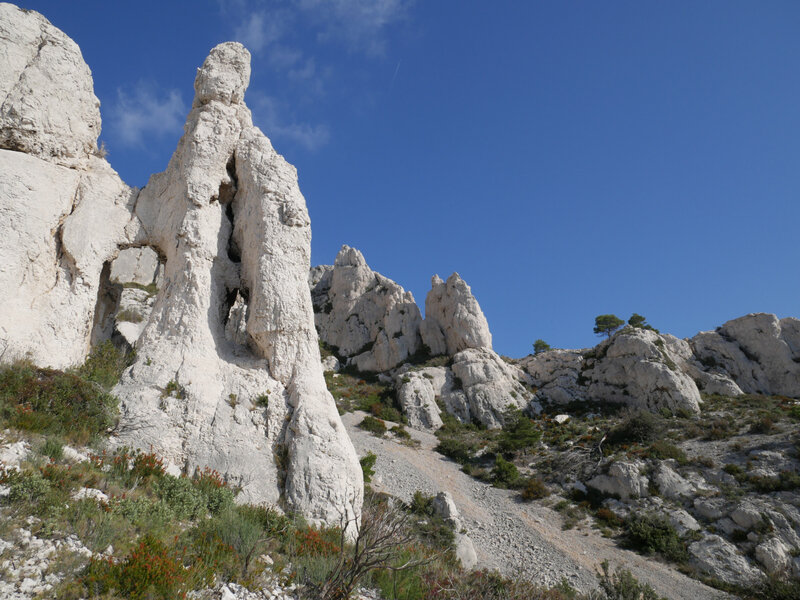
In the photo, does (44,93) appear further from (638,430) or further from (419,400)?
(638,430)

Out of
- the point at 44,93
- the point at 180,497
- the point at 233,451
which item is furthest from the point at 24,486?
the point at 44,93

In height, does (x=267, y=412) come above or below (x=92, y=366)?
below

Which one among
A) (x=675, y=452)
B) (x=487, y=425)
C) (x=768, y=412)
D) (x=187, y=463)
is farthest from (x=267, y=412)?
(x=768, y=412)

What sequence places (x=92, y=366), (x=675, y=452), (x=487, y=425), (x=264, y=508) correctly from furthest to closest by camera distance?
(x=487, y=425) → (x=675, y=452) → (x=92, y=366) → (x=264, y=508)

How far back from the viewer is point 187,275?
11016mm

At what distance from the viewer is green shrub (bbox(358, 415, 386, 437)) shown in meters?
24.9

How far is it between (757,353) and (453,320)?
82.0ft

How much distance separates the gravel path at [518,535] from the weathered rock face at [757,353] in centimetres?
2586

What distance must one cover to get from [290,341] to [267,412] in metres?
1.97

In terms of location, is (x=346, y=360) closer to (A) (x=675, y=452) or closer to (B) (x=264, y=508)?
(A) (x=675, y=452)

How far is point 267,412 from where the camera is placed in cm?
1012

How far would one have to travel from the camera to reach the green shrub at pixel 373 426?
2486 cm

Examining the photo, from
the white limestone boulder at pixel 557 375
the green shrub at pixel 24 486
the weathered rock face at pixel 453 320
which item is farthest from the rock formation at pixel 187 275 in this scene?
the weathered rock face at pixel 453 320

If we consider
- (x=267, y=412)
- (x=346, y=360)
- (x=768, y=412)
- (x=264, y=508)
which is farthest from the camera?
(x=346, y=360)
